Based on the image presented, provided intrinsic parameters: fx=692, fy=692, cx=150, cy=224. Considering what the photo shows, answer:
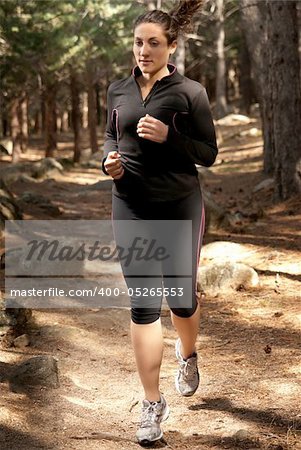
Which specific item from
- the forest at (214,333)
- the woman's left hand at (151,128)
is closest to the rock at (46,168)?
the forest at (214,333)

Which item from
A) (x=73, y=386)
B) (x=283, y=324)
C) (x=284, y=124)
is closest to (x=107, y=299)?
(x=283, y=324)

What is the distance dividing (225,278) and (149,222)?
3.98 metres

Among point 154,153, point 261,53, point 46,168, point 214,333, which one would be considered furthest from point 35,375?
point 46,168

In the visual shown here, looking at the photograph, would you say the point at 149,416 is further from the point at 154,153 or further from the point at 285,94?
the point at 285,94

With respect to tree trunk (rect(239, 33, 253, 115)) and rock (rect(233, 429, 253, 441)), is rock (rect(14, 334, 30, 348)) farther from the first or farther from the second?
tree trunk (rect(239, 33, 253, 115))

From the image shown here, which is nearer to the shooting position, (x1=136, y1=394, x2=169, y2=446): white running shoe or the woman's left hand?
the woman's left hand

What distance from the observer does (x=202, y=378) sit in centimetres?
513

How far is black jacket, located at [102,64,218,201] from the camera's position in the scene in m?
3.69

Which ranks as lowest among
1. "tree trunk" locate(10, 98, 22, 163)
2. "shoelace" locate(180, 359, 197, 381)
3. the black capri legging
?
"tree trunk" locate(10, 98, 22, 163)

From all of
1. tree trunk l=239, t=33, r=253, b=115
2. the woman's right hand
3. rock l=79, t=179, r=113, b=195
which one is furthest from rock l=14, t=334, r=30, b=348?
tree trunk l=239, t=33, r=253, b=115

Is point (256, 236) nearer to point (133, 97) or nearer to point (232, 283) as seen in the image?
point (232, 283)

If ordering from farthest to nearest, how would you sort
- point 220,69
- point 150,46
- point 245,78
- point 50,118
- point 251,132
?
point 245,78, point 220,69, point 50,118, point 251,132, point 150,46

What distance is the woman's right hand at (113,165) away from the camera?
367 cm

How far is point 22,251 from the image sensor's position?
28.9ft
